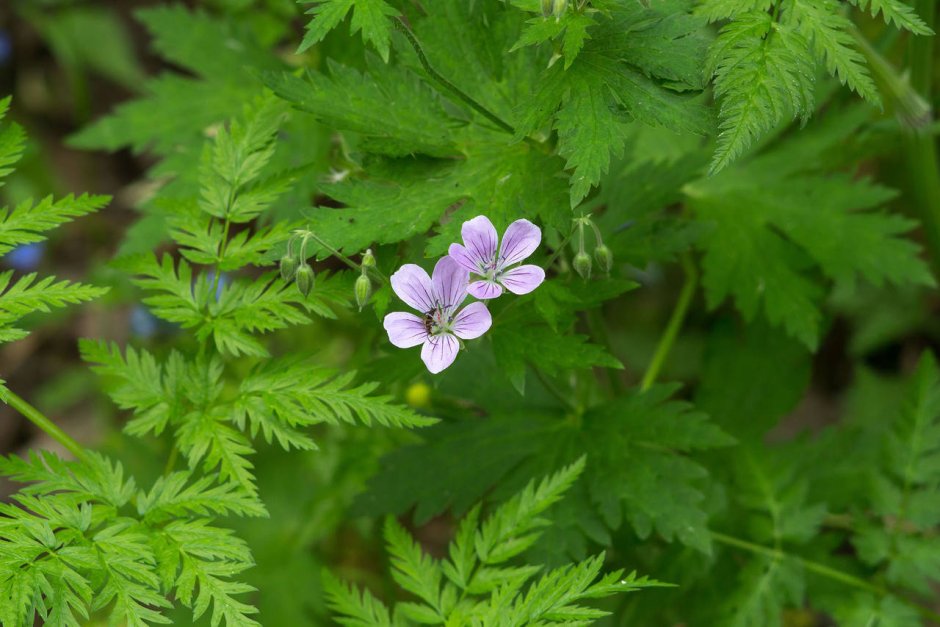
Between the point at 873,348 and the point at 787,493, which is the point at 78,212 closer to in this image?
the point at 787,493

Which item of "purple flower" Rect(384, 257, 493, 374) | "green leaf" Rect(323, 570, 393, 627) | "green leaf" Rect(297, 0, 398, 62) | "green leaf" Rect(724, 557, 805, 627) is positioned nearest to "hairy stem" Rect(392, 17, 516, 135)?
"green leaf" Rect(297, 0, 398, 62)

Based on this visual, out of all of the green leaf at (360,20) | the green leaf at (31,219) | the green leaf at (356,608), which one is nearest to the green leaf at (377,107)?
the green leaf at (360,20)

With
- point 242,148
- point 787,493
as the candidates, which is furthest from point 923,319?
point 242,148

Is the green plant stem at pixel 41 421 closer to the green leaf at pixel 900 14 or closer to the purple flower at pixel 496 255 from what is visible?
the purple flower at pixel 496 255

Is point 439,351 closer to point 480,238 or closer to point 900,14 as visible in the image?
point 480,238

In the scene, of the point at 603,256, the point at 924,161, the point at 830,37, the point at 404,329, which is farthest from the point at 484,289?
the point at 924,161
